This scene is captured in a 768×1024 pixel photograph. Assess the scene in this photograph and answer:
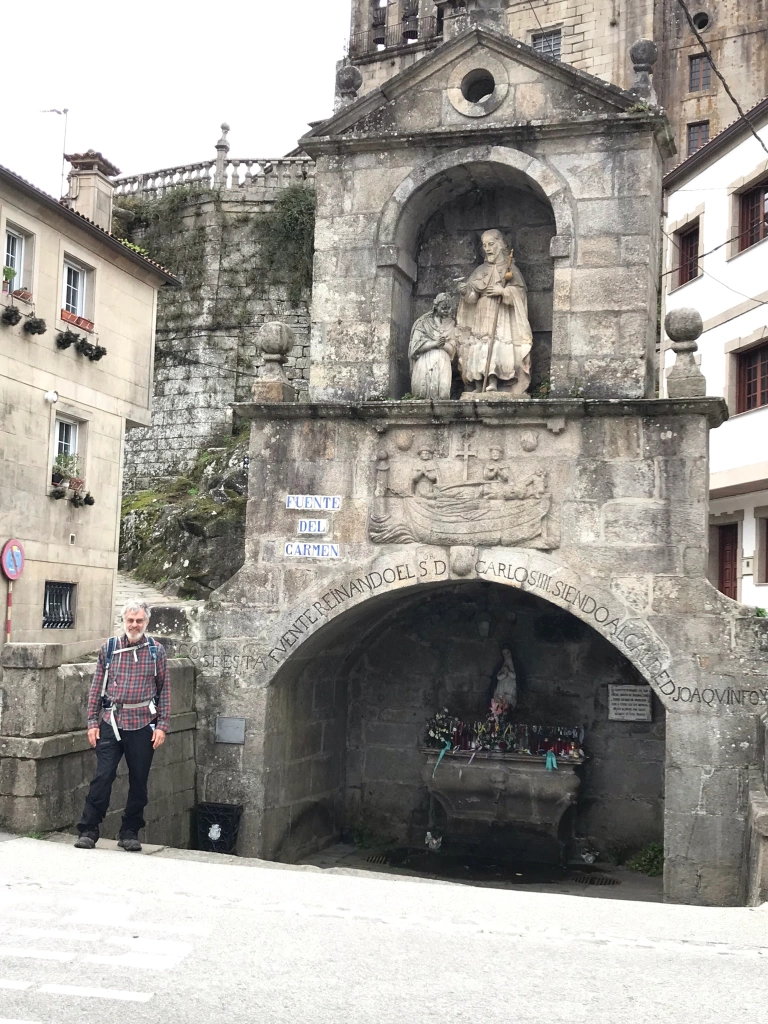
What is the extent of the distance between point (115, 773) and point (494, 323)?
5.19 metres

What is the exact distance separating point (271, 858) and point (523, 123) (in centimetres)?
663

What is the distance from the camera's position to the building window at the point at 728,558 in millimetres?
21719

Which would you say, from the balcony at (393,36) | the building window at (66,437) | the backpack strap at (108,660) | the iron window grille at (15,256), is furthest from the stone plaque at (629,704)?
the balcony at (393,36)

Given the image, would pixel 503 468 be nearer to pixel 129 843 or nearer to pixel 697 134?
pixel 129 843

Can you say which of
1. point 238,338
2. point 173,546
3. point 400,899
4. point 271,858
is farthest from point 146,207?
point 400,899

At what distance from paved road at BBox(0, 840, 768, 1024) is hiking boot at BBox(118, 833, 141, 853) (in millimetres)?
354

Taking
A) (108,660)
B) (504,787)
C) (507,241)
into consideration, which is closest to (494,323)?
(507,241)

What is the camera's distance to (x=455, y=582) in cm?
980

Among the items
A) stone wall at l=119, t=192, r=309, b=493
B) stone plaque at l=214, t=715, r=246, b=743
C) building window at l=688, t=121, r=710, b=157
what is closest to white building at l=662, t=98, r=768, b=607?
stone wall at l=119, t=192, r=309, b=493

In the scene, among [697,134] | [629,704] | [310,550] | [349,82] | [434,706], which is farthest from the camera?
[697,134]

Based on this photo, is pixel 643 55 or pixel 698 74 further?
pixel 698 74

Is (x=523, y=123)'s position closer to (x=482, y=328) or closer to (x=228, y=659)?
(x=482, y=328)

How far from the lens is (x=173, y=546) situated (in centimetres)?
2177

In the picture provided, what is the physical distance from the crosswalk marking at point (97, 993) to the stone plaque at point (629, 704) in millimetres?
7424
